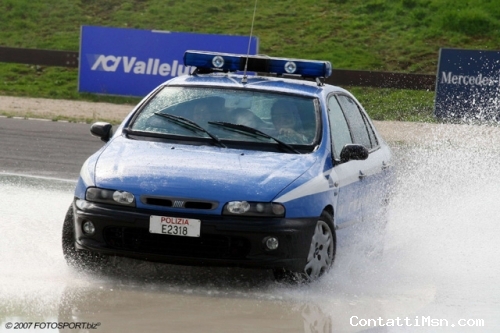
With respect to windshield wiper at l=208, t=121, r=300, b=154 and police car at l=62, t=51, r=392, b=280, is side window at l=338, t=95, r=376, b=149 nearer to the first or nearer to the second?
police car at l=62, t=51, r=392, b=280

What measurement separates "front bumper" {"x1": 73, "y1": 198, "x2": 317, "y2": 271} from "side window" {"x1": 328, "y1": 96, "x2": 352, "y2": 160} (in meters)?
1.32

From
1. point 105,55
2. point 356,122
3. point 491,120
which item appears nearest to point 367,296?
point 356,122

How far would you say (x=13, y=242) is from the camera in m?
9.73

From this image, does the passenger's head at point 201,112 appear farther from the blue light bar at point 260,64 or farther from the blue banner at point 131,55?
the blue banner at point 131,55

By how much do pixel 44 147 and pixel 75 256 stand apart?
996 cm

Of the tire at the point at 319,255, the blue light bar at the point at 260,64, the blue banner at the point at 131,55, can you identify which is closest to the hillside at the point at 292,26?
the blue banner at the point at 131,55

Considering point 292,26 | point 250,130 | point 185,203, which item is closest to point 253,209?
point 185,203

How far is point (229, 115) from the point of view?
9461 millimetres

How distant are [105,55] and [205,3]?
13826mm

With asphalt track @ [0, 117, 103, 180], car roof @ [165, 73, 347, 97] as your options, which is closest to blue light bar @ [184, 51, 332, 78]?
car roof @ [165, 73, 347, 97]

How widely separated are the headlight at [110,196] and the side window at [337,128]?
1.80 m

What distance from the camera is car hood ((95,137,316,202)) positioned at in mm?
8203

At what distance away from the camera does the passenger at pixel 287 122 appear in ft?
30.5

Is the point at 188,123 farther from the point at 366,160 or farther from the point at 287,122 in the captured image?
the point at 366,160
